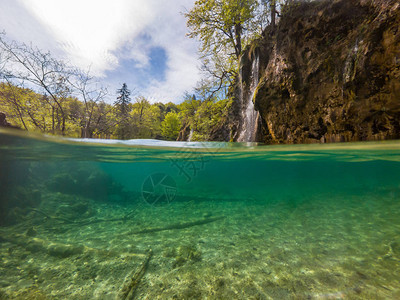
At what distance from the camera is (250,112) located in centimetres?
1273

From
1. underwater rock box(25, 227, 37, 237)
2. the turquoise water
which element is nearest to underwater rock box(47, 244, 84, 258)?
the turquoise water

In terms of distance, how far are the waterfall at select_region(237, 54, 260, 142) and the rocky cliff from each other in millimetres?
1206

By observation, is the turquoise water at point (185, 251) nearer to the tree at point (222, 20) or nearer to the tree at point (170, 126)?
the tree at point (222, 20)

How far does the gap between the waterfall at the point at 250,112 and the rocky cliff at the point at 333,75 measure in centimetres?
121

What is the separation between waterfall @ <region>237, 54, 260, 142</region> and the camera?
1203cm

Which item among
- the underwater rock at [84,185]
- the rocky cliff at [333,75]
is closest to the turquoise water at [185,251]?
the rocky cliff at [333,75]

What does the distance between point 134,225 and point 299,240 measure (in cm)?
434

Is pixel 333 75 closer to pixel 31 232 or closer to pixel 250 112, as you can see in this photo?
pixel 250 112

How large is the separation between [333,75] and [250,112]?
5.98m

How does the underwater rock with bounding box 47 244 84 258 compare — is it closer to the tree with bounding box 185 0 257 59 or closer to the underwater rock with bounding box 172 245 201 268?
the underwater rock with bounding box 172 245 201 268

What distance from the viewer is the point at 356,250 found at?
3205mm

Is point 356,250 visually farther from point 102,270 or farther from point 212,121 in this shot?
point 212,121

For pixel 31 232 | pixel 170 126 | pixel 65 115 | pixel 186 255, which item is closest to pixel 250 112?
pixel 186 255

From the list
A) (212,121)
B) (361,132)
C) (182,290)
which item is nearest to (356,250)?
(182,290)
